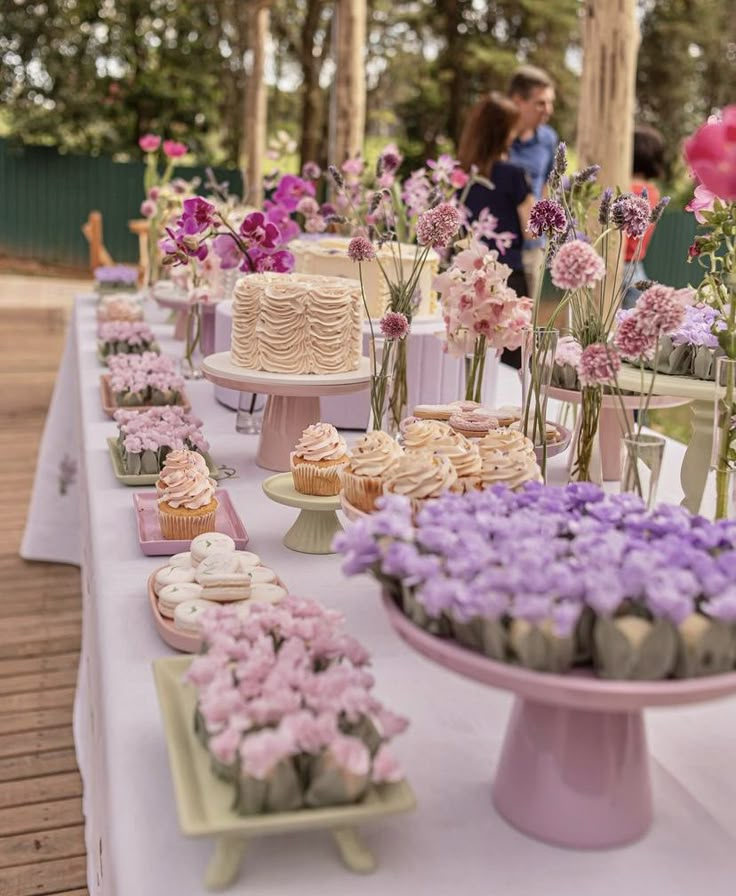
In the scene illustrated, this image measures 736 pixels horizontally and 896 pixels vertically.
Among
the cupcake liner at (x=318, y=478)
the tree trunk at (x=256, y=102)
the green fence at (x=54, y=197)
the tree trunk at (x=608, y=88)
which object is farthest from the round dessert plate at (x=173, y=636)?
the green fence at (x=54, y=197)

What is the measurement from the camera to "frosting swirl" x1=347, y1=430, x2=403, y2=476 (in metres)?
1.16

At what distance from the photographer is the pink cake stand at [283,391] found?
162cm

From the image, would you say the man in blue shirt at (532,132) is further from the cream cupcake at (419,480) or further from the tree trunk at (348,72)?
the cream cupcake at (419,480)

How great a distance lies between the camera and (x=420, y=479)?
1.06 m

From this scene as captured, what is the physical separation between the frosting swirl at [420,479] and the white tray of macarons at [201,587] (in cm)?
17

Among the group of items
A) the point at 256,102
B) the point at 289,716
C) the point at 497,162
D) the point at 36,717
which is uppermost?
the point at 256,102

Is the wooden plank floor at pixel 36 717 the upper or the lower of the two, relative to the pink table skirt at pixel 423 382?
lower

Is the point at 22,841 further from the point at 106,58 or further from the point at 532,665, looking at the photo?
the point at 106,58

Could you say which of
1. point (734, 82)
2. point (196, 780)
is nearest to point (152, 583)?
point (196, 780)

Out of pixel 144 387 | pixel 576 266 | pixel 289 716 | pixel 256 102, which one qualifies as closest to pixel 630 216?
pixel 576 266

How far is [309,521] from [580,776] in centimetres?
65

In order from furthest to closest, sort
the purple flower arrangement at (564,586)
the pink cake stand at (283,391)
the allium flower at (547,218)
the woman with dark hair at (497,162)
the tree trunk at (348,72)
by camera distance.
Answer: the tree trunk at (348,72)
the woman with dark hair at (497,162)
the pink cake stand at (283,391)
the allium flower at (547,218)
the purple flower arrangement at (564,586)

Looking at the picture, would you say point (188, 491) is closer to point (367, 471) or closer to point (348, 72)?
point (367, 471)

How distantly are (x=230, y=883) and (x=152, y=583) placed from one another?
19.1 inches
